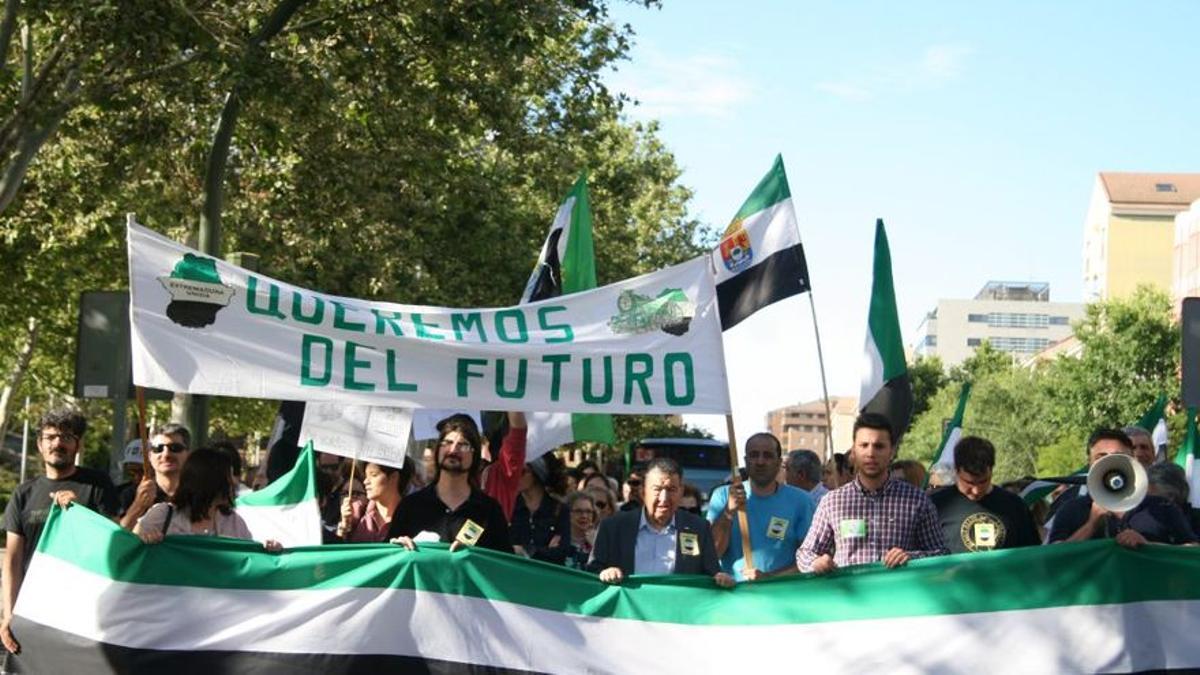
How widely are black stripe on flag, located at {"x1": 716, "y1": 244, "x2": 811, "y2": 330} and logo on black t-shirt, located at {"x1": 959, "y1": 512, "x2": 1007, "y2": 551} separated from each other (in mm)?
1590

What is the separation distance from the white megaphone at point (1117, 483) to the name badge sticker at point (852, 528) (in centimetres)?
95

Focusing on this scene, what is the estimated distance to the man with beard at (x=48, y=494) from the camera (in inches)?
343

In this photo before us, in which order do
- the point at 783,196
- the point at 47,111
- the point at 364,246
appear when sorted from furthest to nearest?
the point at 364,246, the point at 47,111, the point at 783,196

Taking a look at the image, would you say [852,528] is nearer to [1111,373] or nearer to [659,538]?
[659,538]

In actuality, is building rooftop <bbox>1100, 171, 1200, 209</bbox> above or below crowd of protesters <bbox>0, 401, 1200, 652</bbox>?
above

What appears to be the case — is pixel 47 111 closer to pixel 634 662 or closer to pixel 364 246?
pixel 364 246

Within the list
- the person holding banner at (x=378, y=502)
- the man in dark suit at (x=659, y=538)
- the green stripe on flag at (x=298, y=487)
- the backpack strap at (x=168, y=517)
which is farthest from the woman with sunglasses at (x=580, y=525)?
the backpack strap at (x=168, y=517)

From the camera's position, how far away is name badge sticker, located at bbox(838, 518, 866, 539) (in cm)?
799

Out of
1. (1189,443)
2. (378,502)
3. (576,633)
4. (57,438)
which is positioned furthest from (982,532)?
(57,438)

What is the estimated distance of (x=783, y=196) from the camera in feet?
32.2

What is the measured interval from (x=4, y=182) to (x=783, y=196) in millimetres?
11290

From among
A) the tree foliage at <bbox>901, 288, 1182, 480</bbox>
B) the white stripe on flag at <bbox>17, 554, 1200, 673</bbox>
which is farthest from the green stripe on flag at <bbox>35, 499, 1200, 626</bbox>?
the tree foliage at <bbox>901, 288, 1182, 480</bbox>

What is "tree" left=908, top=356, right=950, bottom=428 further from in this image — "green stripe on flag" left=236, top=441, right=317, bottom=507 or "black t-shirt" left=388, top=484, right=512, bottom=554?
"black t-shirt" left=388, top=484, right=512, bottom=554

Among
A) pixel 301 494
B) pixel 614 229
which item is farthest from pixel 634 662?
pixel 614 229
